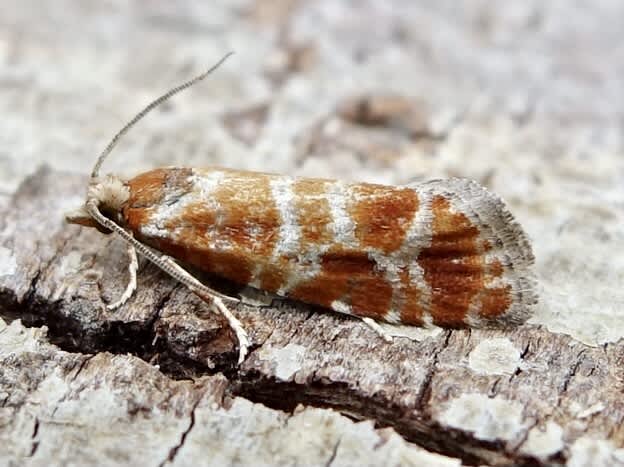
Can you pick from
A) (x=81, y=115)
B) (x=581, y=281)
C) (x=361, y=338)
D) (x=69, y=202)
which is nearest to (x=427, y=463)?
(x=361, y=338)

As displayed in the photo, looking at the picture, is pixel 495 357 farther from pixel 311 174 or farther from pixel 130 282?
pixel 311 174

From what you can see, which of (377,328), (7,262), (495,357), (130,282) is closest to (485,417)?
(495,357)

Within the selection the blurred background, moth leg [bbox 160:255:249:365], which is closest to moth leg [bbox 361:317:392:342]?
moth leg [bbox 160:255:249:365]

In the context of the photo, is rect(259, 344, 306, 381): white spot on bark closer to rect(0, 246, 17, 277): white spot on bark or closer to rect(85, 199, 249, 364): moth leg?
rect(85, 199, 249, 364): moth leg

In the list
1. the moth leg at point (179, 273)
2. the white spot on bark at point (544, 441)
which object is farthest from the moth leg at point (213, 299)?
the white spot on bark at point (544, 441)

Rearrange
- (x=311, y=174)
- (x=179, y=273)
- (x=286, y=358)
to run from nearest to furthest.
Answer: (x=286, y=358) → (x=179, y=273) → (x=311, y=174)

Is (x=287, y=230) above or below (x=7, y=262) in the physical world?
above

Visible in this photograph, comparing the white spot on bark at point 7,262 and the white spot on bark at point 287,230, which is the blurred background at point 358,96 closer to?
the white spot on bark at point 7,262
